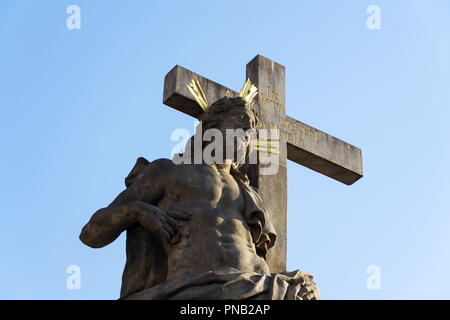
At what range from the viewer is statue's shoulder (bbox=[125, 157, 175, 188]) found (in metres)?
9.23

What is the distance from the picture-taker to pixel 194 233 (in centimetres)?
874

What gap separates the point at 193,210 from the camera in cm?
891

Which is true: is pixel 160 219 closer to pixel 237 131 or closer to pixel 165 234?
pixel 165 234

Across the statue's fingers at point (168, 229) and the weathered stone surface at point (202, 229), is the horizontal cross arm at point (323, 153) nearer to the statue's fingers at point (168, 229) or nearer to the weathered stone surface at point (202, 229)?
the weathered stone surface at point (202, 229)

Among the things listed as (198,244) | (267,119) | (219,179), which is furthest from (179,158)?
(267,119)

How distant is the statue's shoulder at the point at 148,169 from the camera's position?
923 cm

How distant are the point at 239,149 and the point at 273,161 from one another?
1240mm

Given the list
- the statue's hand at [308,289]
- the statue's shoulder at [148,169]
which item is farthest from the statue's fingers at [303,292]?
the statue's shoulder at [148,169]

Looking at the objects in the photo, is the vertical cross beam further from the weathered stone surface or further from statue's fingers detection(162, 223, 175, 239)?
statue's fingers detection(162, 223, 175, 239)

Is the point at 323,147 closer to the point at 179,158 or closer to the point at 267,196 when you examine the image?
the point at 267,196

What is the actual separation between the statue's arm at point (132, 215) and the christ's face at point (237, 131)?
63 centimetres

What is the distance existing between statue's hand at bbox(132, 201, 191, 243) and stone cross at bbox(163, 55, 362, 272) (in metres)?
1.71

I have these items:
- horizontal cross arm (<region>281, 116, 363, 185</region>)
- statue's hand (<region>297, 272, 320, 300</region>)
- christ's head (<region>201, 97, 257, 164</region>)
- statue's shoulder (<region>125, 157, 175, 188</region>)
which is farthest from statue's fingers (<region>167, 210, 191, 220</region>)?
horizontal cross arm (<region>281, 116, 363, 185</region>)
